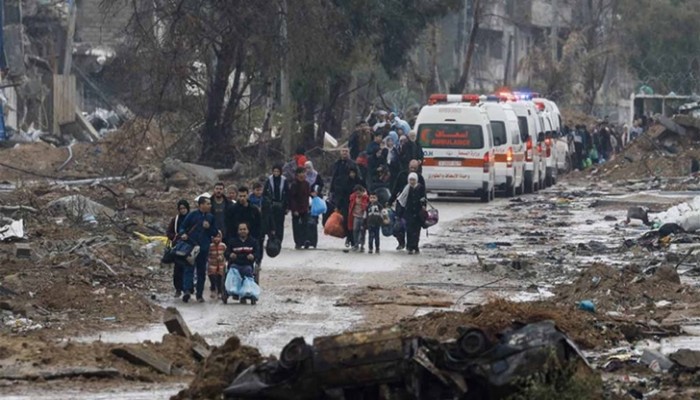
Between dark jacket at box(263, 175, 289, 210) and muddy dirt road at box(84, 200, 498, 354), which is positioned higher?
dark jacket at box(263, 175, 289, 210)

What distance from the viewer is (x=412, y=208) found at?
2520 centimetres

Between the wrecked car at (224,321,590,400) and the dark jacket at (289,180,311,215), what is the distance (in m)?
14.4

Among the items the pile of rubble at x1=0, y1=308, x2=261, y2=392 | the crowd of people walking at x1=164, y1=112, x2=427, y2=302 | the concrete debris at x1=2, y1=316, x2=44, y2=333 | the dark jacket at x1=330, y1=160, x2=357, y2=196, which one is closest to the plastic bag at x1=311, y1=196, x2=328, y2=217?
the crowd of people walking at x1=164, y1=112, x2=427, y2=302

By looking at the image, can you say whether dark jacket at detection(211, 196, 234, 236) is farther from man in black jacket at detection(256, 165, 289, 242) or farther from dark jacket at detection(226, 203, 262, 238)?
man in black jacket at detection(256, 165, 289, 242)

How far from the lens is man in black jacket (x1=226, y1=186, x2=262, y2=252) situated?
19859 mm

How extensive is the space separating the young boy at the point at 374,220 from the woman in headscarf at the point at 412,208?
34 cm

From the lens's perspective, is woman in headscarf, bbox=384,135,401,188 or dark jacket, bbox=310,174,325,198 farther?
woman in headscarf, bbox=384,135,401,188

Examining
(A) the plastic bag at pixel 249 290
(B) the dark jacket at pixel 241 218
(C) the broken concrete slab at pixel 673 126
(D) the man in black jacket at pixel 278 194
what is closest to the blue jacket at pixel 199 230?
(B) the dark jacket at pixel 241 218

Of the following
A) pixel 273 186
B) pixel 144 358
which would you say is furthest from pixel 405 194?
pixel 144 358

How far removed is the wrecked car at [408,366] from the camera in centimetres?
1086

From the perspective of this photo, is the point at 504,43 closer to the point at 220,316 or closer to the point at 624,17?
the point at 624,17

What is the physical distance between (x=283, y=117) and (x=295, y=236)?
15951 mm

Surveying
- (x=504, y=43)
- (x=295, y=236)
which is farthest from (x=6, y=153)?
(x=504, y=43)

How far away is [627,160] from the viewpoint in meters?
53.3
